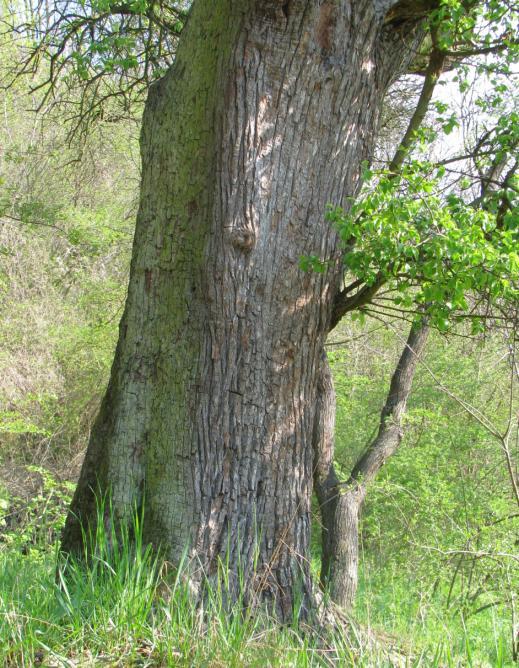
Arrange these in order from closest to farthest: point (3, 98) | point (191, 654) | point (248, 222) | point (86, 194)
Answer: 1. point (191, 654)
2. point (248, 222)
3. point (3, 98)
4. point (86, 194)

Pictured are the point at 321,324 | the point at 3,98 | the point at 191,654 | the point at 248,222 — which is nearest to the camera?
the point at 191,654

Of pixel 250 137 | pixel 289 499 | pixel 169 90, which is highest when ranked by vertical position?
pixel 169 90

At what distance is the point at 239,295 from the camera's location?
3.87 m

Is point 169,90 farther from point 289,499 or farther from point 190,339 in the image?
point 289,499

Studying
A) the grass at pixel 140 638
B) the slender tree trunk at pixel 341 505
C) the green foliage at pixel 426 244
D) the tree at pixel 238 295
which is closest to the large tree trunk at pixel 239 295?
the tree at pixel 238 295

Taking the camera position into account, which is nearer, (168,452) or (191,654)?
(191,654)

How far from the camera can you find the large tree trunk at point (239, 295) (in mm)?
3832

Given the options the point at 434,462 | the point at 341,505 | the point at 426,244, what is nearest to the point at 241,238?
the point at 426,244

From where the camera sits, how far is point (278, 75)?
3.94m

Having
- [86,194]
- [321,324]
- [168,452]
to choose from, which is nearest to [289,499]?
[168,452]

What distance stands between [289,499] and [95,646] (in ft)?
4.67

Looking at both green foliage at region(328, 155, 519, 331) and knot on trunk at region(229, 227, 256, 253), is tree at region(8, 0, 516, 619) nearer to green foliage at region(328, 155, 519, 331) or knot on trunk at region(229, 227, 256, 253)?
knot on trunk at region(229, 227, 256, 253)

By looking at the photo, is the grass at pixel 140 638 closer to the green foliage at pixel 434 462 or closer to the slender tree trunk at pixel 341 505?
the slender tree trunk at pixel 341 505

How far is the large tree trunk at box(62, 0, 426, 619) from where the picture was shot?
3832mm
